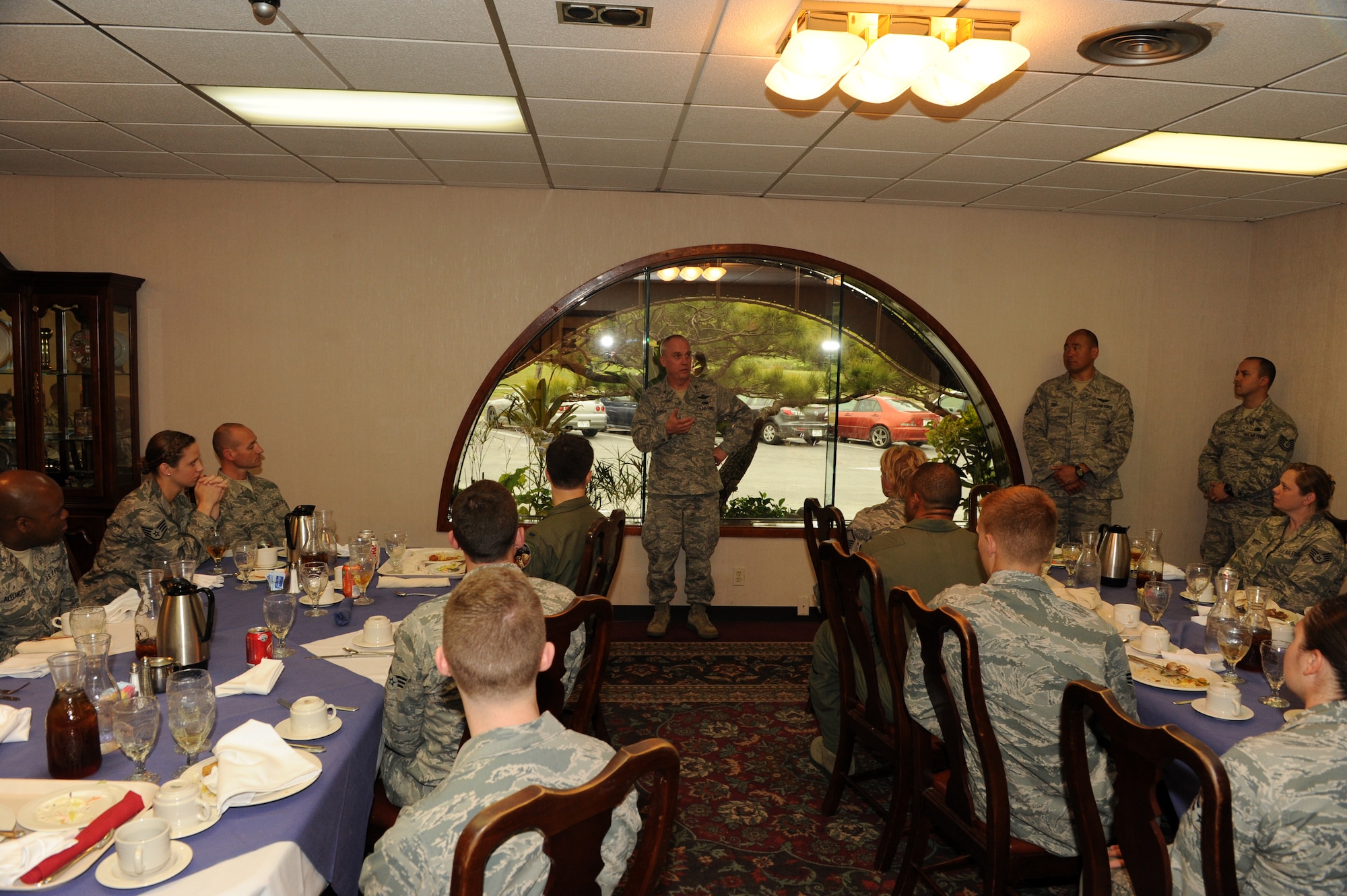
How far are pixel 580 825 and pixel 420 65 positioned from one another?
2878 mm

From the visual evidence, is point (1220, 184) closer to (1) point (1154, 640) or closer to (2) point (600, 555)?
(1) point (1154, 640)

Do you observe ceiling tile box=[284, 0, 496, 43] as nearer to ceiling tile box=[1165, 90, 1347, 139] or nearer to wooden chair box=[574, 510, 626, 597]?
wooden chair box=[574, 510, 626, 597]

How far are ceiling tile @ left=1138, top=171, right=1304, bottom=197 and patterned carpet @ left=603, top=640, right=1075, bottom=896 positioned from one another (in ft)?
11.0

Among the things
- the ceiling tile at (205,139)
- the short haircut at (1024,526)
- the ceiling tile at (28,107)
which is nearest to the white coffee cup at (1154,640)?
the short haircut at (1024,526)

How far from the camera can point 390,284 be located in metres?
5.46

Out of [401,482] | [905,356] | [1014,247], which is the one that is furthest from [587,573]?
[1014,247]

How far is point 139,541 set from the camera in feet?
11.5

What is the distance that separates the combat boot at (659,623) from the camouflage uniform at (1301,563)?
3073 millimetres

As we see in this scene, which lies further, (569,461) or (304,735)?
(569,461)

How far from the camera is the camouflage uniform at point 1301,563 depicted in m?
3.40

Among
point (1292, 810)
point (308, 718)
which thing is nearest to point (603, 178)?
point (308, 718)

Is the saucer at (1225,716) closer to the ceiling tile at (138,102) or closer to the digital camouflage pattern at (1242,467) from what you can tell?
the digital camouflage pattern at (1242,467)

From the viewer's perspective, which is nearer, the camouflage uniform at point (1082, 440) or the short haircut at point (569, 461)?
the short haircut at point (569, 461)

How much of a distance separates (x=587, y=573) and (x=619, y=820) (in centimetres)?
158
